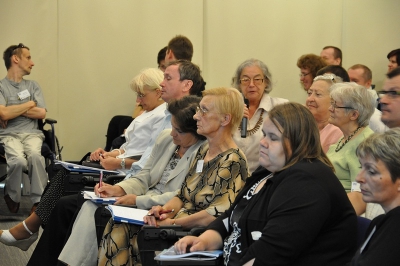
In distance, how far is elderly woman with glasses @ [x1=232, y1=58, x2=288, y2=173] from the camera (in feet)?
14.2

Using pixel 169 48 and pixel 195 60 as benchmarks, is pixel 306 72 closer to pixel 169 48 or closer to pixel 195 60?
pixel 169 48

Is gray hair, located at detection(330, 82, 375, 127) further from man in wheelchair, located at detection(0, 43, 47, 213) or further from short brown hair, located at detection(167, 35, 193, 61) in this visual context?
man in wheelchair, located at detection(0, 43, 47, 213)

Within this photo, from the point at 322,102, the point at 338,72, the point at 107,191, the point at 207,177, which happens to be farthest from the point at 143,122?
the point at 207,177

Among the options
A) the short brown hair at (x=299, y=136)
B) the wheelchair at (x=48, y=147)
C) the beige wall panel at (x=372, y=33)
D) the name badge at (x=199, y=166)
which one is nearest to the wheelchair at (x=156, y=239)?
the name badge at (x=199, y=166)

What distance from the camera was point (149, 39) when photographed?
289 inches

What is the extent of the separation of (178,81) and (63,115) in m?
3.30

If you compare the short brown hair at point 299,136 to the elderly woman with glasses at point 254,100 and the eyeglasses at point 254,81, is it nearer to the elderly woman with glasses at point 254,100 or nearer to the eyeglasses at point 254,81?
the elderly woman with glasses at point 254,100

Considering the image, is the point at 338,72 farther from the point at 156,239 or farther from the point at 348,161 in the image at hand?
the point at 156,239

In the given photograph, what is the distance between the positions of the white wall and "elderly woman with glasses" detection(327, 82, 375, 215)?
4.06m

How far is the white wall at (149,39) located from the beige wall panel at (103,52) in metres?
0.01

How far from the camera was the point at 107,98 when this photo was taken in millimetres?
7285

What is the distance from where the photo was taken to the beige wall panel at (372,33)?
7.62m

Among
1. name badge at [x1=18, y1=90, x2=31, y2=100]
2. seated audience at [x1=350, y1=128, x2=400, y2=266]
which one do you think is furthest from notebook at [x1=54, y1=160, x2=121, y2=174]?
name badge at [x1=18, y1=90, x2=31, y2=100]

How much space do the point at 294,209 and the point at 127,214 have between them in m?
1.24
